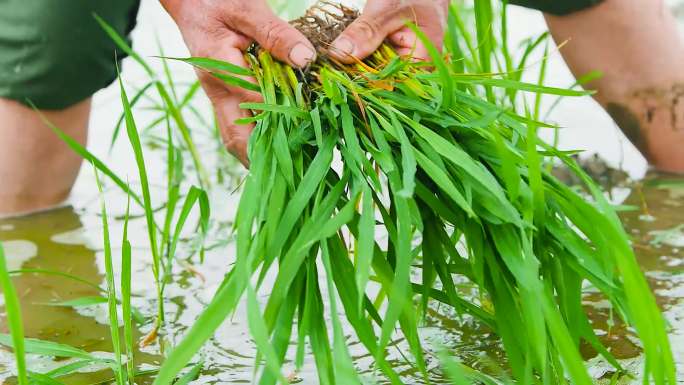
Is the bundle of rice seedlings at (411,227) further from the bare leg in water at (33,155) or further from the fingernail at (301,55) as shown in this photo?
the bare leg in water at (33,155)

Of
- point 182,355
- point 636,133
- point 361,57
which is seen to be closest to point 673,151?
point 636,133

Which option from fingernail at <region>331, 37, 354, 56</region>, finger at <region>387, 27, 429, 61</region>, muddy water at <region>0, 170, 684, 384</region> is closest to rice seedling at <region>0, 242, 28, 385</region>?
muddy water at <region>0, 170, 684, 384</region>

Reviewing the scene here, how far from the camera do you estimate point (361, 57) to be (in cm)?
151

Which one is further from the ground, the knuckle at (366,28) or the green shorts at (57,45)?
the green shorts at (57,45)

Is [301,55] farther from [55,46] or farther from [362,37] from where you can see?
[55,46]

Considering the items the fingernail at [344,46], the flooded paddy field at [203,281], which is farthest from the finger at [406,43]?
the flooded paddy field at [203,281]

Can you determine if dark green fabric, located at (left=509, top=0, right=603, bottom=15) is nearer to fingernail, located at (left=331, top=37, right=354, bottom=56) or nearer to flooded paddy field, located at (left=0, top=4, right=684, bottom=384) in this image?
flooded paddy field, located at (left=0, top=4, right=684, bottom=384)

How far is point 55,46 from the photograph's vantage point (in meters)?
2.19

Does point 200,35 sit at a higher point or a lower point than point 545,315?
higher

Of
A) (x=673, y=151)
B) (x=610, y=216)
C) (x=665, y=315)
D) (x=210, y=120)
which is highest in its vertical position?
(x=210, y=120)

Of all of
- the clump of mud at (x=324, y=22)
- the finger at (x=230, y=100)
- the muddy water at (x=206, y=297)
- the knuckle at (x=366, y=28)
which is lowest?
the muddy water at (x=206, y=297)

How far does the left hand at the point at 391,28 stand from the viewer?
1.50 m

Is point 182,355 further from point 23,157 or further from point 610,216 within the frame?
point 23,157

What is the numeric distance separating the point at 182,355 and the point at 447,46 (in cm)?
102
